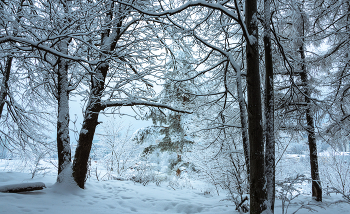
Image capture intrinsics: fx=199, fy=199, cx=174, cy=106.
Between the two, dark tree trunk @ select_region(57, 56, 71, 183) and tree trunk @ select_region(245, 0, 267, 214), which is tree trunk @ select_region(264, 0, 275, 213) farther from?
dark tree trunk @ select_region(57, 56, 71, 183)

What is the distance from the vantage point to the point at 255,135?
8.43 ft

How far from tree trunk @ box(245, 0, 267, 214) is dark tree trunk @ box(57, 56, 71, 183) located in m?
4.15

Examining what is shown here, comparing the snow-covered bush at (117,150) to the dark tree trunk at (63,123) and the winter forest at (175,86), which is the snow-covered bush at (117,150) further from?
the dark tree trunk at (63,123)

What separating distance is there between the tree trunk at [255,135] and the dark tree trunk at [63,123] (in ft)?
13.6

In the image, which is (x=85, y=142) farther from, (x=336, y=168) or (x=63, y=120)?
(x=336, y=168)

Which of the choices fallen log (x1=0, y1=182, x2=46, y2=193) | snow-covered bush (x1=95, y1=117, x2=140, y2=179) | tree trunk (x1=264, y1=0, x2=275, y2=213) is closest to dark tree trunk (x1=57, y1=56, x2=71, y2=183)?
fallen log (x1=0, y1=182, x2=46, y2=193)

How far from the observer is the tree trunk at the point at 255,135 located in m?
2.49

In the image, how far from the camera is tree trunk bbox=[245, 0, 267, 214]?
8.16 feet

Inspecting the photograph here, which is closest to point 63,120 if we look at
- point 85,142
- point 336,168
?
point 85,142

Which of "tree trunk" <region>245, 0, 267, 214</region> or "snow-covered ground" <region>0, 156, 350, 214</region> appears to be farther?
"snow-covered ground" <region>0, 156, 350, 214</region>

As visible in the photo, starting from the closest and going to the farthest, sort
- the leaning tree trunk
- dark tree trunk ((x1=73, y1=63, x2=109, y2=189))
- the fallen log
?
the fallen log → dark tree trunk ((x1=73, y1=63, x2=109, y2=189)) → the leaning tree trunk

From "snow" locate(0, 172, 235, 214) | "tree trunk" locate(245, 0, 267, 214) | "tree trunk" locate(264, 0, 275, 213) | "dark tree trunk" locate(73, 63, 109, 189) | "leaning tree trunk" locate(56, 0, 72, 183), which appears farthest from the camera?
"leaning tree trunk" locate(56, 0, 72, 183)

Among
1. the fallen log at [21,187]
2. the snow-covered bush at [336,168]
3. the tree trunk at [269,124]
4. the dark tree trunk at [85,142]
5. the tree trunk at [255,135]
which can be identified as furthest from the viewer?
the snow-covered bush at [336,168]

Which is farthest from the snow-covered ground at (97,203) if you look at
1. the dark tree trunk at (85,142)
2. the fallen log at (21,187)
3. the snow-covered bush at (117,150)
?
the snow-covered bush at (117,150)
